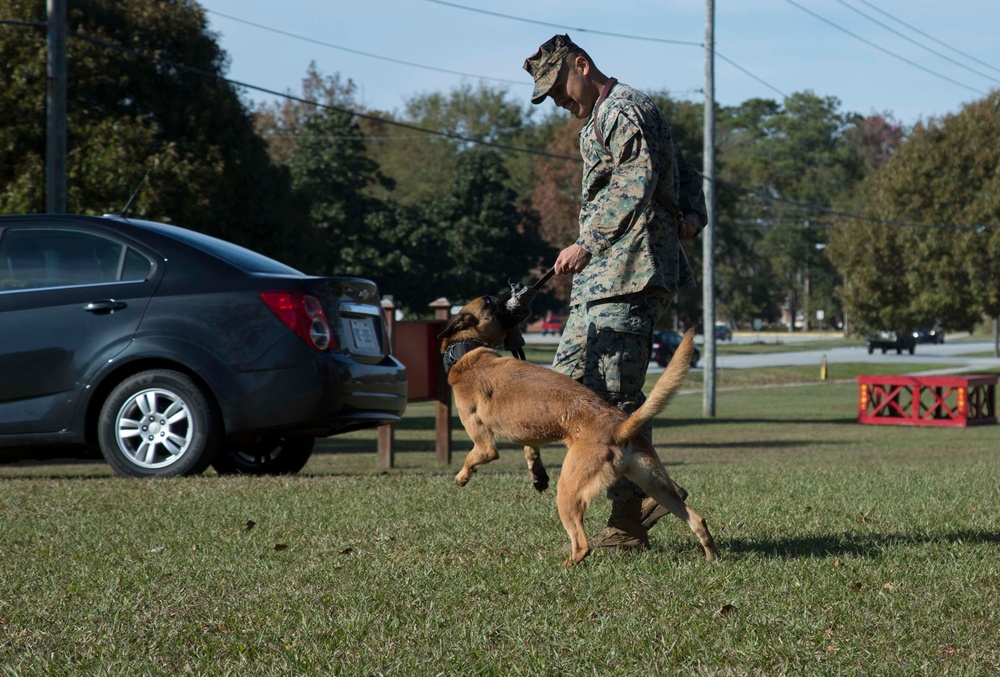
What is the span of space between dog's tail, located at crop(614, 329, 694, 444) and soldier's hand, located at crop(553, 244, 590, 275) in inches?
28.3

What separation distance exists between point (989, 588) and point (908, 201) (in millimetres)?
38547

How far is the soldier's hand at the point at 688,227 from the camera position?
5.49 m

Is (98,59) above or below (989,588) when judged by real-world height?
above

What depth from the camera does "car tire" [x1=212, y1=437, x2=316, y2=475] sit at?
355 inches

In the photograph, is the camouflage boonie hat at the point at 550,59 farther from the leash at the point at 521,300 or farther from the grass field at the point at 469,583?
the grass field at the point at 469,583

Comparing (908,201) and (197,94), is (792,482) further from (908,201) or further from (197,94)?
(908,201)

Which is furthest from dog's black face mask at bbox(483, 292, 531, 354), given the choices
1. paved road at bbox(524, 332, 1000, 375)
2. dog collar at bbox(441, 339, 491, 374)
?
paved road at bbox(524, 332, 1000, 375)

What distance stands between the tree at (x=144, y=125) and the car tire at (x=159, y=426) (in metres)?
10.1

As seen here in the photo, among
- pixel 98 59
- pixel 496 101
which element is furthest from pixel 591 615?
pixel 496 101

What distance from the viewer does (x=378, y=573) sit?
186 inches

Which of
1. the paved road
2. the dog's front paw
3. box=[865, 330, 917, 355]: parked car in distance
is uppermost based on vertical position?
the dog's front paw

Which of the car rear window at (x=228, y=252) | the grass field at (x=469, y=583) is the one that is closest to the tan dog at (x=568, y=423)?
the grass field at (x=469, y=583)

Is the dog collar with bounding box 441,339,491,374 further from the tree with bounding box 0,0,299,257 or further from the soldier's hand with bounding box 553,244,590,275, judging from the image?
the tree with bounding box 0,0,299,257

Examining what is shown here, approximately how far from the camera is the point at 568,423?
484cm
